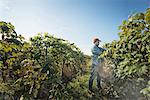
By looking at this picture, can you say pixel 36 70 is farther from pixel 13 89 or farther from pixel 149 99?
pixel 149 99

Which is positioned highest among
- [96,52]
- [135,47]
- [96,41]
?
[96,41]

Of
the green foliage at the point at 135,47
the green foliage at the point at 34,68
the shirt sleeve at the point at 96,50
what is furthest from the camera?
the shirt sleeve at the point at 96,50

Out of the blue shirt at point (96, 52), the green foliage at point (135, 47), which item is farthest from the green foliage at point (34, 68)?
the green foliage at point (135, 47)

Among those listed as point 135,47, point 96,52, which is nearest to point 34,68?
point 96,52

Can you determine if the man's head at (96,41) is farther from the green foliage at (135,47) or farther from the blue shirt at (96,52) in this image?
the green foliage at (135,47)

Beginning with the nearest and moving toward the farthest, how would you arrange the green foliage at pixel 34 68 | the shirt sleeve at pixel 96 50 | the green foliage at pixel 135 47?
the green foliage at pixel 135 47
the green foliage at pixel 34 68
the shirt sleeve at pixel 96 50

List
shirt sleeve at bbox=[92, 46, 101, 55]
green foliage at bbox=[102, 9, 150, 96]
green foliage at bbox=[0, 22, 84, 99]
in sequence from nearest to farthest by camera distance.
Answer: green foliage at bbox=[102, 9, 150, 96] → green foliage at bbox=[0, 22, 84, 99] → shirt sleeve at bbox=[92, 46, 101, 55]

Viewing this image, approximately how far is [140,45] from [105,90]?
16.7 feet

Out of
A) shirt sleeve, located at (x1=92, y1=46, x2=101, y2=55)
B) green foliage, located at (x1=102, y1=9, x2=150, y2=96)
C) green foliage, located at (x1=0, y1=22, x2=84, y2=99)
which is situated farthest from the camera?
shirt sleeve, located at (x1=92, y1=46, x2=101, y2=55)

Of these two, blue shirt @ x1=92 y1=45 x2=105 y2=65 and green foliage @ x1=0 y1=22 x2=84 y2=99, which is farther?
blue shirt @ x1=92 y1=45 x2=105 y2=65

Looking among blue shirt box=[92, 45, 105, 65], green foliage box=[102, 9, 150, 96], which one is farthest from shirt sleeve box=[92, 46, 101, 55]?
green foliage box=[102, 9, 150, 96]

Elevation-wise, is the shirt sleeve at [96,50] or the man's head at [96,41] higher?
the man's head at [96,41]

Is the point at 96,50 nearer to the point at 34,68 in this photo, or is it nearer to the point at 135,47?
the point at 34,68

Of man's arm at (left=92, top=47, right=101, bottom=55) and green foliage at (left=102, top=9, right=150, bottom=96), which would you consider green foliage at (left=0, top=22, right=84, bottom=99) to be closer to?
man's arm at (left=92, top=47, right=101, bottom=55)
